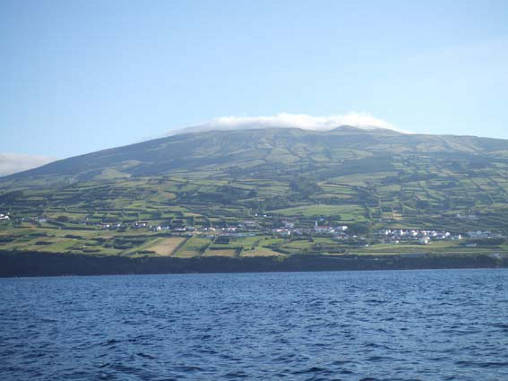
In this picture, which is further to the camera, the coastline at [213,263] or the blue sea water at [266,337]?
the coastline at [213,263]

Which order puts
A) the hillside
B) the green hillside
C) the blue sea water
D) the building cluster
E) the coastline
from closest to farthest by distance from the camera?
the blue sea water → the coastline → the hillside → the green hillside → the building cluster

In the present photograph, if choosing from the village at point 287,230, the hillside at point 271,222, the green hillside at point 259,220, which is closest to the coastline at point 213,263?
the hillside at point 271,222

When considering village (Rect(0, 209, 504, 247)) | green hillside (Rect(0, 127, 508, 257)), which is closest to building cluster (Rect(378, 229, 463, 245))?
village (Rect(0, 209, 504, 247))

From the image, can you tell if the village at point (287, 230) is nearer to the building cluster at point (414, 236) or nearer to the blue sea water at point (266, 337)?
the building cluster at point (414, 236)

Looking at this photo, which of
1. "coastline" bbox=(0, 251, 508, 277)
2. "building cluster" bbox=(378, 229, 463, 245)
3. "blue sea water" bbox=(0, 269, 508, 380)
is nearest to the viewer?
"blue sea water" bbox=(0, 269, 508, 380)

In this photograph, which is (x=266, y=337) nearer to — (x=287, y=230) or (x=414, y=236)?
(x=414, y=236)

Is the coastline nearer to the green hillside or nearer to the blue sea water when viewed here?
the green hillside
